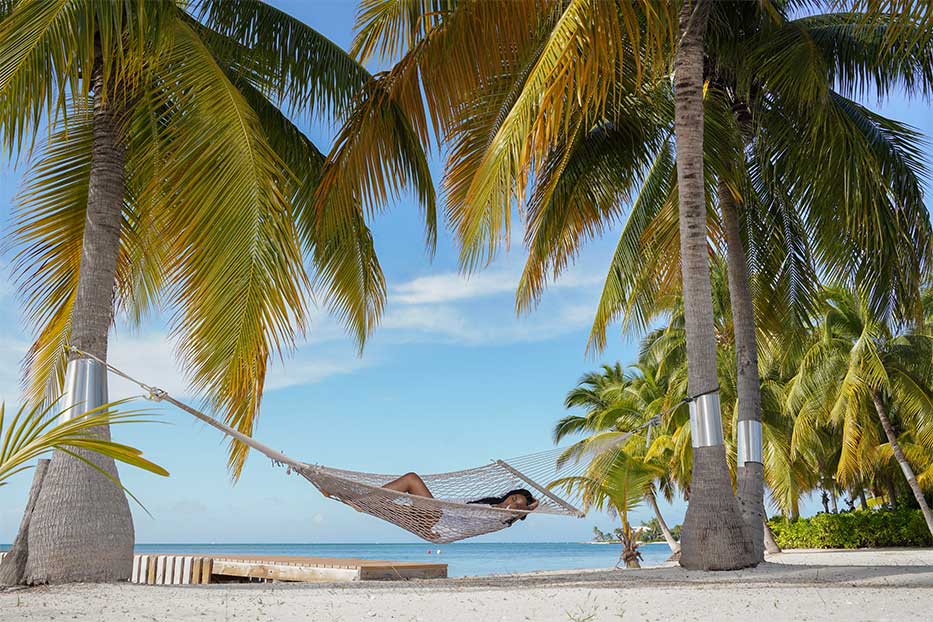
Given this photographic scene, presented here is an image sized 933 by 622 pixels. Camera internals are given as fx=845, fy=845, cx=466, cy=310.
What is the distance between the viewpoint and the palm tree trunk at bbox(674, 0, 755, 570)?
16.0 feet

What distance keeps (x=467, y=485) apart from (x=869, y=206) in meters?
3.39

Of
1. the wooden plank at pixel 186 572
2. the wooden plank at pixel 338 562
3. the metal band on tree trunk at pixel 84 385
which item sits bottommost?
the wooden plank at pixel 186 572

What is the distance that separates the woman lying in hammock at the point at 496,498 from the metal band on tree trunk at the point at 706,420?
107cm

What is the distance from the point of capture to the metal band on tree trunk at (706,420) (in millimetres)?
5074

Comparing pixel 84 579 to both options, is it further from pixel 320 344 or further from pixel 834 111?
pixel 320 344

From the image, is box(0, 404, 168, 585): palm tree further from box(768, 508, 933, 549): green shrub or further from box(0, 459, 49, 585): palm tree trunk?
box(768, 508, 933, 549): green shrub

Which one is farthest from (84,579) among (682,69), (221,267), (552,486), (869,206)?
(869,206)

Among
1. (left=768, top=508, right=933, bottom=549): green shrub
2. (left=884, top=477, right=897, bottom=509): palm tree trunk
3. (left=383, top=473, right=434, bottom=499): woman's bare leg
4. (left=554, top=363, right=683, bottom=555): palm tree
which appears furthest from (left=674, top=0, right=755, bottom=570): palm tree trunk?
(left=884, top=477, right=897, bottom=509): palm tree trunk

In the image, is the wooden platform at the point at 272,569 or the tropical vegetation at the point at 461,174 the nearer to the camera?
the tropical vegetation at the point at 461,174

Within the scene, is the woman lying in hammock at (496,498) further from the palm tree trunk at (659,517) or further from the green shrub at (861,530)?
the green shrub at (861,530)

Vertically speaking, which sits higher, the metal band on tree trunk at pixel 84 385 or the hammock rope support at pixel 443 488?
the metal band on tree trunk at pixel 84 385

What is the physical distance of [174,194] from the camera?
15.4 ft

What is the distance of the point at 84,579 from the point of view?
4293mm

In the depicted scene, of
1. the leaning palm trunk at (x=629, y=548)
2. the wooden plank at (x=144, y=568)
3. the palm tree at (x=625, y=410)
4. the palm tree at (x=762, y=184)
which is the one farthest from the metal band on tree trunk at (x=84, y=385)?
the palm tree at (x=625, y=410)
